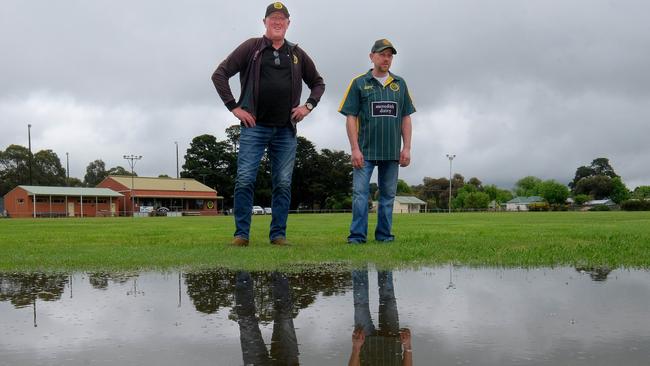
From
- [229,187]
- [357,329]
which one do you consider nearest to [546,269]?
[357,329]

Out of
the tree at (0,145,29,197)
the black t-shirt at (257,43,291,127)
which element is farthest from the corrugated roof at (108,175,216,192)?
the black t-shirt at (257,43,291,127)

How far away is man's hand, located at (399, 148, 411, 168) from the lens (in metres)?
6.14

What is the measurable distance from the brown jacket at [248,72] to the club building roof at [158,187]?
7103 centimetres

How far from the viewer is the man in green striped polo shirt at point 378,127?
241 inches

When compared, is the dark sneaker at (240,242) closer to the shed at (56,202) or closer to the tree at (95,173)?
the shed at (56,202)

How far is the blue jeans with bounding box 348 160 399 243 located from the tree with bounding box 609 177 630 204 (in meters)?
148

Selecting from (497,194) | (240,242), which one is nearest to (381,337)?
(240,242)

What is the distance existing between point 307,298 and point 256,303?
0.26 m

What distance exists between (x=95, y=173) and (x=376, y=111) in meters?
137

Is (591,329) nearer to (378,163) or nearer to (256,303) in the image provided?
(256,303)

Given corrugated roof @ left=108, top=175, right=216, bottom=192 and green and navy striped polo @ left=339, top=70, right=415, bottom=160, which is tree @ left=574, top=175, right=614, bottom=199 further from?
green and navy striped polo @ left=339, top=70, right=415, bottom=160

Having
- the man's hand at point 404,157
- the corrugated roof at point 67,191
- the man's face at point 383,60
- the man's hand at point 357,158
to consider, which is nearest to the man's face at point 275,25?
the man's face at point 383,60

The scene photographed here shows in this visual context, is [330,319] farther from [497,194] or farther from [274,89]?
[497,194]

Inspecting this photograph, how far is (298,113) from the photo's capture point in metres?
5.84
